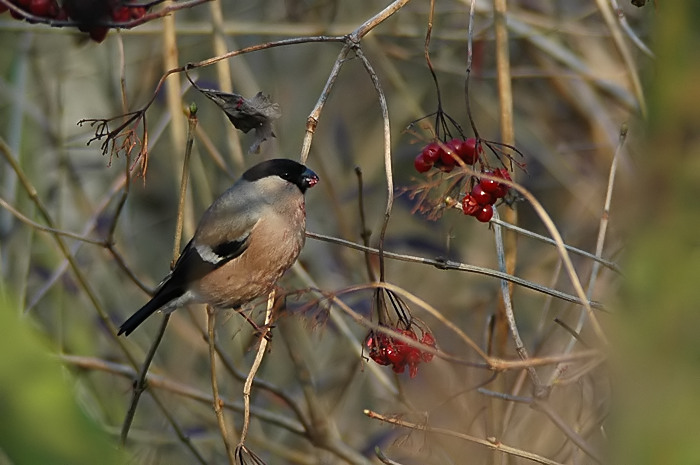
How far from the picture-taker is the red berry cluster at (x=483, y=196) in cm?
185

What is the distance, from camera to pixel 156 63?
4.53m

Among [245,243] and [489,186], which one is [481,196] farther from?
[245,243]

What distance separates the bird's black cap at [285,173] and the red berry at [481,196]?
70 centimetres

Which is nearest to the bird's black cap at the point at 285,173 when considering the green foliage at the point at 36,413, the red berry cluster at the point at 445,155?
the red berry cluster at the point at 445,155

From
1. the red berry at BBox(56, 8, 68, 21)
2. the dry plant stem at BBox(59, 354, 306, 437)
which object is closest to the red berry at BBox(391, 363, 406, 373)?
the dry plant stem at BBox(59, 354, 306, 437)

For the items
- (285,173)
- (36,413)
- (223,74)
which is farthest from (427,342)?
(36,413)

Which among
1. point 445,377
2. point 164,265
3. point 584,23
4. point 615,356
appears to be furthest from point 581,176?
point 615,356

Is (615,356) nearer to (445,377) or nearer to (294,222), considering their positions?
(294,222)

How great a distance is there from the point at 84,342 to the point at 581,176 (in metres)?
2.54

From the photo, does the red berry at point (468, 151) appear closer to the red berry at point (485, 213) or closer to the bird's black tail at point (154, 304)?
the red berry at point (485, 213)

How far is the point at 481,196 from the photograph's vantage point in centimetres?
185

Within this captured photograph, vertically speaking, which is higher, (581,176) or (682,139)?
(682,139)

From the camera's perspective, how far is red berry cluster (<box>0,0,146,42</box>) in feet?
5.87

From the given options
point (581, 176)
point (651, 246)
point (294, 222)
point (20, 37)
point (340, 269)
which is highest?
point (651, 246)
